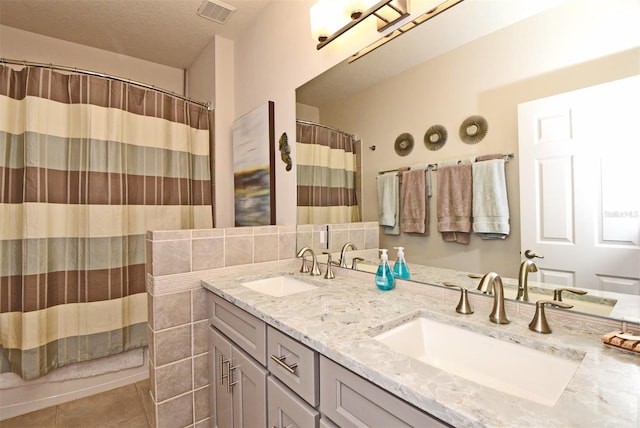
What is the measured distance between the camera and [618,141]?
727 millimetres

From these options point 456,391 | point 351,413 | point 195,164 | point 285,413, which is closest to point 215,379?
point 285,413

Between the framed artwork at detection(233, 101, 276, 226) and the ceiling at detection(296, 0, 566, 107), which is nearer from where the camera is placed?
the ceiling at detection(296, 0, 566, 107)

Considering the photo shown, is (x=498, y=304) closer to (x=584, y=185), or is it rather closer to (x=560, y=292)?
(x=560, y=292)

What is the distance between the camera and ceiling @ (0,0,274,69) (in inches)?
76.2

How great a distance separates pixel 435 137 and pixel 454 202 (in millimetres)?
252

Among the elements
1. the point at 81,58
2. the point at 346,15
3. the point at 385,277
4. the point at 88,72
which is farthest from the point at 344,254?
the point at 81,58

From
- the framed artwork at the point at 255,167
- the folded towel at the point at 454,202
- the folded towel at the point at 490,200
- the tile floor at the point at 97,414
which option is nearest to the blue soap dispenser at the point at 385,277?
the folded towel at the point at 454,202

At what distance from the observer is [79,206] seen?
6.13 ft

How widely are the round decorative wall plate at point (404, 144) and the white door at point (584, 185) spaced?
1.25 ft

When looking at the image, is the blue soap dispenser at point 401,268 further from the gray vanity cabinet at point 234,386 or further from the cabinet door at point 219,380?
the cabinet door at point 219,380

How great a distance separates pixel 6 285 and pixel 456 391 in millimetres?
2354

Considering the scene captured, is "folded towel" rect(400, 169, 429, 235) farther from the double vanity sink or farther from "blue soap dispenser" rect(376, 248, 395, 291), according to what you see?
the double vanity sink

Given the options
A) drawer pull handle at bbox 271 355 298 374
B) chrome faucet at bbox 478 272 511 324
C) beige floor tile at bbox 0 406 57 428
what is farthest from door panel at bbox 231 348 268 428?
beige floor tile at bbox 0 406 57 428

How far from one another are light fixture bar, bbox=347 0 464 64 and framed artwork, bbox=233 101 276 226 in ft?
2.40
